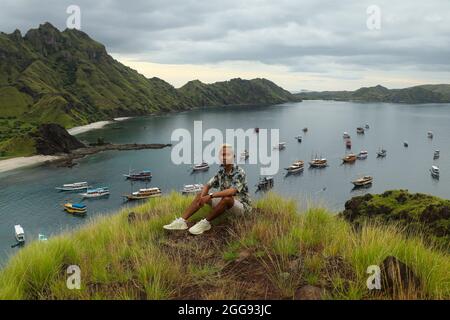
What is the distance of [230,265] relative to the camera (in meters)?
7.36

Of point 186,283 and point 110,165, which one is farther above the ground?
point 186,283

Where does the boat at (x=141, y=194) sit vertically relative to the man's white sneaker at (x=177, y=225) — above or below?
below

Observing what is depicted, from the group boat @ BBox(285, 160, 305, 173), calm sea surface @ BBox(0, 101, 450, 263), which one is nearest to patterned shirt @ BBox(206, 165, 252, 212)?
calm sea surface @ BBox(0, 101, 450, 263)

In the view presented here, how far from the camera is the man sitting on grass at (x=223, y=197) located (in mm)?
9664

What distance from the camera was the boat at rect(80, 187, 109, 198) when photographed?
76312 mm

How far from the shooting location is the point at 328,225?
9.18 metres

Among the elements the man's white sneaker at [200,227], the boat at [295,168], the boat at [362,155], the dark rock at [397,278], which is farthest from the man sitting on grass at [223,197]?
the boat at [362,155]

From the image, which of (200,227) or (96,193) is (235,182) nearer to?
(200,227)

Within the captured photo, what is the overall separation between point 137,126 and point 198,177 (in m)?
107

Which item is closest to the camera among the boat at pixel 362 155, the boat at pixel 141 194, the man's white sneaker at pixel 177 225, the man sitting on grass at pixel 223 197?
the man sitting on grass at pixel 223 197

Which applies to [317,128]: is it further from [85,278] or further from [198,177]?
[85,278]

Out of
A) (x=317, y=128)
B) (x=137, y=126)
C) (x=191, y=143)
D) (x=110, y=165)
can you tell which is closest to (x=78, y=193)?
(x=110, y=165)

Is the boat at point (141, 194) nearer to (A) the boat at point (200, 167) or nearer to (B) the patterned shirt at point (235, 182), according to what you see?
(A) the boat at point (200, 167)

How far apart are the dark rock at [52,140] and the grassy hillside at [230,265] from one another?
116487 millimetres
